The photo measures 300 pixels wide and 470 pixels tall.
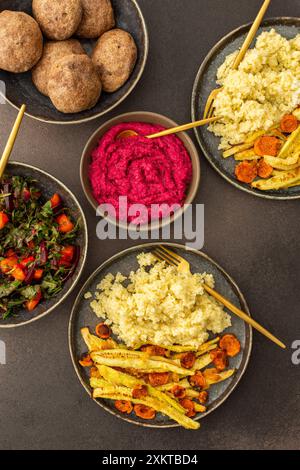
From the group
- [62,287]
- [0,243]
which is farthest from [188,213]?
[0,243]

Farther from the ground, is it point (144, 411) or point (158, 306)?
point (158, 306)

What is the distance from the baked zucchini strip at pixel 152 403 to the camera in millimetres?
3129

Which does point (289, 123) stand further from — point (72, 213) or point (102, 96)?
point (72, 213)

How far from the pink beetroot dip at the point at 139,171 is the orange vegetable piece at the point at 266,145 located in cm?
49

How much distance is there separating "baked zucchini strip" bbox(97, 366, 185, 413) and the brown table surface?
0.43 m

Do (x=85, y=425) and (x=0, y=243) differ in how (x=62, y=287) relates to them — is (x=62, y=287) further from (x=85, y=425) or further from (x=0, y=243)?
(x=85, y=425)

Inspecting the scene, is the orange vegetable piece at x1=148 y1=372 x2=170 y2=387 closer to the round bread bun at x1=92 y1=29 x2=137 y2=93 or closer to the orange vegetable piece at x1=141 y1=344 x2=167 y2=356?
the orange vegetable piece at x1=141 y1=344 x2=167 y2=356

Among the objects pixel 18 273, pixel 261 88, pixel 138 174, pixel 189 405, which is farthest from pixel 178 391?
pixel 261 88

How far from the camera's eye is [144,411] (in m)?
3.19

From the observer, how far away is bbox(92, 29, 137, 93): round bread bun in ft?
9.87

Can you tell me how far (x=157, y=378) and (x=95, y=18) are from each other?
2.40m

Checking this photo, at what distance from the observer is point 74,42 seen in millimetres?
3092

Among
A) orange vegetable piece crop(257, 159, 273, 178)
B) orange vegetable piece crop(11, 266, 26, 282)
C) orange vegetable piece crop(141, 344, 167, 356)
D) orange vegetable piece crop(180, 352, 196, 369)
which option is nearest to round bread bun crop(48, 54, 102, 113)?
orange vegetable piece crop(11, 266, 26, 282)
